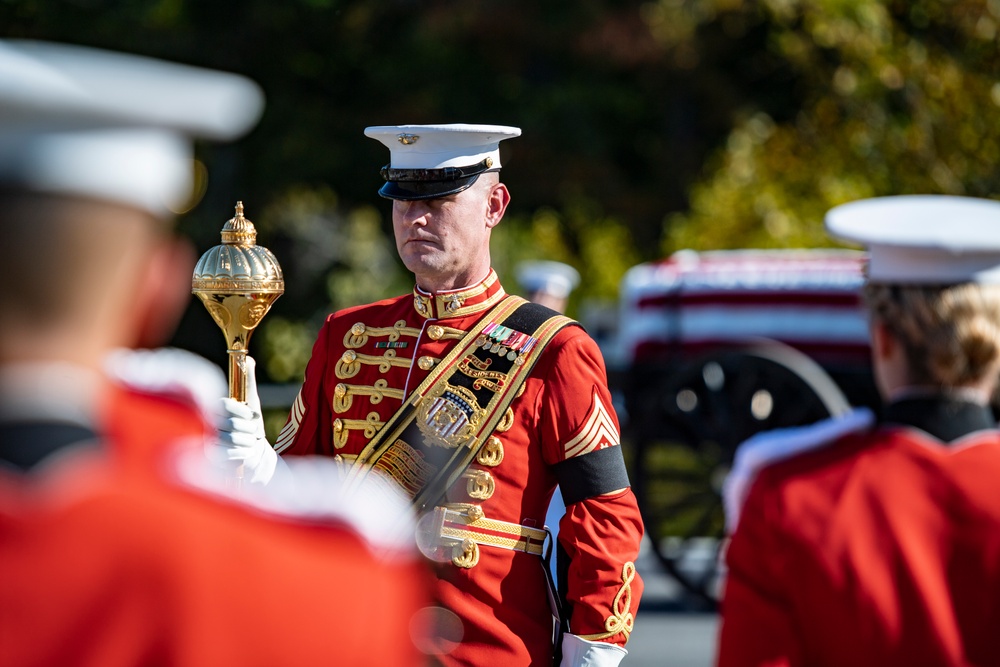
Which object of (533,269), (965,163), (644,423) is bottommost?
(644,423)

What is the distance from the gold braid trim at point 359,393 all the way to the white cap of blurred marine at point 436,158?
1.39 feet

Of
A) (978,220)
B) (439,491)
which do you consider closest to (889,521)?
(978,220)

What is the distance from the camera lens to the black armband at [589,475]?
308cm

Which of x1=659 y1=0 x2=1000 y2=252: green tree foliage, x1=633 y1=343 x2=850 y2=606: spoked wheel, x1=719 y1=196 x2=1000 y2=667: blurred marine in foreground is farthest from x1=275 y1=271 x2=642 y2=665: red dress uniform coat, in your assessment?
x1=659 y1=0 x2=1000 y2=252: green tree foliage

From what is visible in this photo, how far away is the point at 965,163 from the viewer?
1134cm

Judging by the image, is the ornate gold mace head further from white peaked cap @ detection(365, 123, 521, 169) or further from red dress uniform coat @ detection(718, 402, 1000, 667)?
red dress uniform coat @ detection(718, 402, 1000, 667)

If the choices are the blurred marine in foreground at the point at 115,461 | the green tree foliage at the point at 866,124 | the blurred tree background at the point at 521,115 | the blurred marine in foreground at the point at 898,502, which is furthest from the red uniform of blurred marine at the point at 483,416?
the blurred tree background at the point at 521,115

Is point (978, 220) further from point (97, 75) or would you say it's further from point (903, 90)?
point (903, 90)

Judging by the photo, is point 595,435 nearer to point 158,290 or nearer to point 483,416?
point 483,416

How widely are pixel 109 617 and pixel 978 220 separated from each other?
1371 millimetres

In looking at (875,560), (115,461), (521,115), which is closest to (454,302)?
(875,560)

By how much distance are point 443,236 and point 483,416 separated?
0.43 m

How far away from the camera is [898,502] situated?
1893 millimetres

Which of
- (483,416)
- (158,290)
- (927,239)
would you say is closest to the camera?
(158,290)
